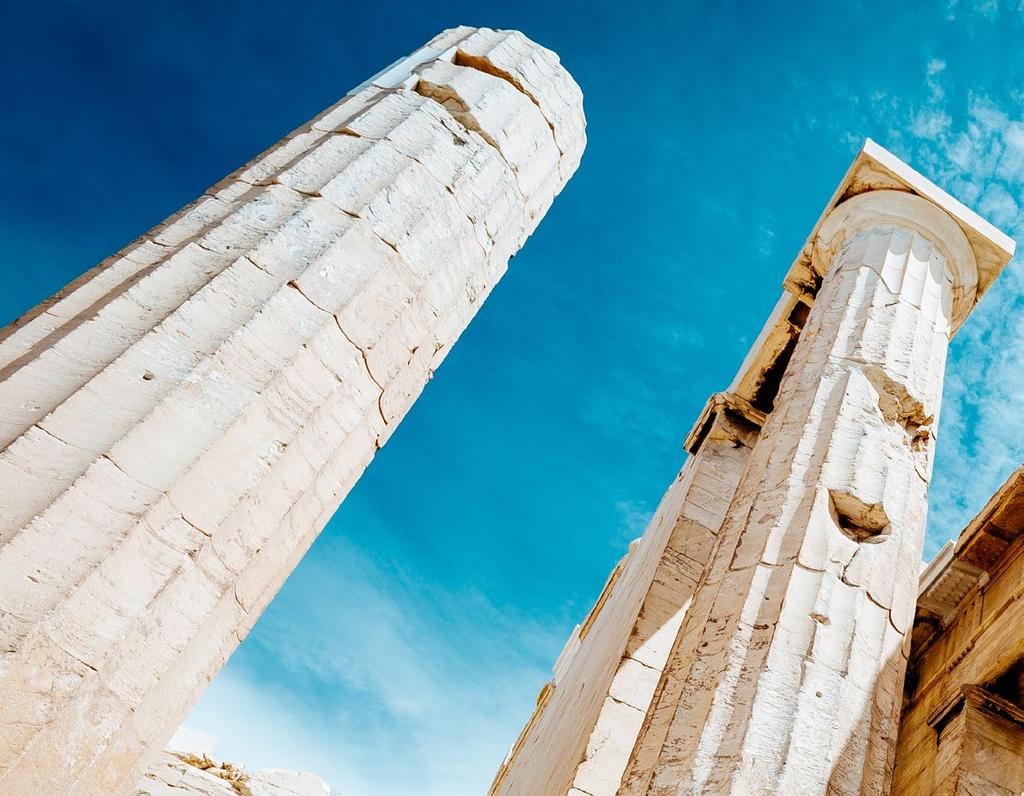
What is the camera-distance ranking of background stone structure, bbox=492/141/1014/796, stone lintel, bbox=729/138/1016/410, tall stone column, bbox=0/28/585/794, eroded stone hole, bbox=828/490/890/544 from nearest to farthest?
tall stone column, bbox=0/28/585/794 < background stone structure, bbox=492/141/1014/796 < eroded stone hole, bbox=828/490/890/544 < stone lintel, bbox=729/138/1016/410

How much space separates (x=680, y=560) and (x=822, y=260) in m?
3.18

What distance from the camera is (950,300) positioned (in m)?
6.95

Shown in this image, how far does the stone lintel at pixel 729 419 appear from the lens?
29.2ft

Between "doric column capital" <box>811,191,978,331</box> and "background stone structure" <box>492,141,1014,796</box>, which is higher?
Answer: "doric column capital" <box>811,191,978,331</box>

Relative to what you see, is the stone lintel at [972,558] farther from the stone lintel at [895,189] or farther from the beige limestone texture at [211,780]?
the beige limestone texture at [211,780]

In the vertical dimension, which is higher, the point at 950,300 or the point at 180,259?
the point at 950,300

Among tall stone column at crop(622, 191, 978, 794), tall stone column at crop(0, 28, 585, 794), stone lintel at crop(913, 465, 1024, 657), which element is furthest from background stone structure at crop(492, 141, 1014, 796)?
tall stone column at crop(0, 28, 585, 794)

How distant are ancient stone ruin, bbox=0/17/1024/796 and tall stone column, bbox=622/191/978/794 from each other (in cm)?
2

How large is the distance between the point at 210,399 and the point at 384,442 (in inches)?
64.1

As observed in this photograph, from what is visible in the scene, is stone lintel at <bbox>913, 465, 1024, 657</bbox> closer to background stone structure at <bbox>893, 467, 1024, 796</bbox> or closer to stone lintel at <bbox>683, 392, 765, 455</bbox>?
background stone structure at <bbox>893, 467, 1024, 796</bbox>

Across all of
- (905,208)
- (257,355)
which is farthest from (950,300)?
(257,355)

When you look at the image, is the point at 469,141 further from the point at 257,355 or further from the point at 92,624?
the point at 92,624

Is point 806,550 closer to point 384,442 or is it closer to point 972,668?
point 384,442

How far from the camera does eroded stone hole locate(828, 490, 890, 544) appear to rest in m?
4.68
